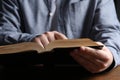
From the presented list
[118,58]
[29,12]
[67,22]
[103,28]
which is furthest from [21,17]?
[118,58]

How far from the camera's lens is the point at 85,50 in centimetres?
83

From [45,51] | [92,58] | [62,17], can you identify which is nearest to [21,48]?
[45,51]

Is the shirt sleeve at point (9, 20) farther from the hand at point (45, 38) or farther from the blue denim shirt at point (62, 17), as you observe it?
the hand at point (45, 38)

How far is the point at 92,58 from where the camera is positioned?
860 millimetres

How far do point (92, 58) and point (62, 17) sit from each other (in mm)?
403

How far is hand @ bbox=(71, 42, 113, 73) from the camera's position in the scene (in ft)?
2.76

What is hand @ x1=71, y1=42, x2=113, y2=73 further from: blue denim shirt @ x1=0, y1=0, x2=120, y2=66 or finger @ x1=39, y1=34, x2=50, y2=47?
blue denim shirt @ x1=0, y1=0, x2=120, y2=66

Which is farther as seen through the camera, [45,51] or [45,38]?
[45,38]

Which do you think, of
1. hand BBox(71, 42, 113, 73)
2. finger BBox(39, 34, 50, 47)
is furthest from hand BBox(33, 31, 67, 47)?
hand BBox(71, 42, 113, 73)

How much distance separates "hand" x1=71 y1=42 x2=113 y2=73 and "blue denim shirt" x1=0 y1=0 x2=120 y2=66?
31 cm

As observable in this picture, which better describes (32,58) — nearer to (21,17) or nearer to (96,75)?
(96,75)

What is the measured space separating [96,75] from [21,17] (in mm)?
493

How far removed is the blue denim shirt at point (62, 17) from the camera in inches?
47.8

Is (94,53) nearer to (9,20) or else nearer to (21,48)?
(21,48)
